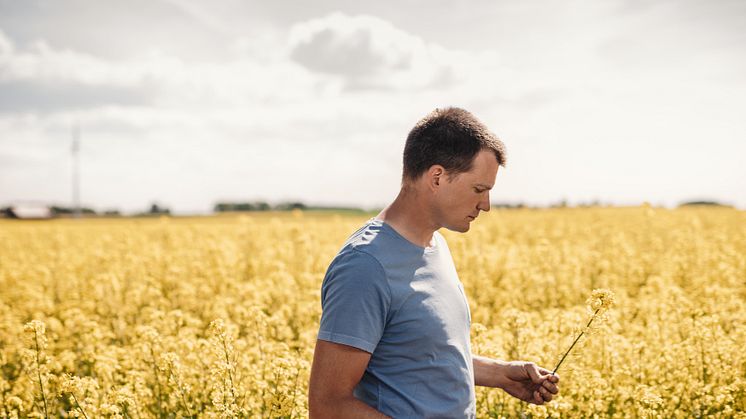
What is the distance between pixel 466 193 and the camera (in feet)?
7.25

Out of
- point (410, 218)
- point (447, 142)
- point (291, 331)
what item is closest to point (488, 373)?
point (410, 218)

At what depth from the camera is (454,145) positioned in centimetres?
215

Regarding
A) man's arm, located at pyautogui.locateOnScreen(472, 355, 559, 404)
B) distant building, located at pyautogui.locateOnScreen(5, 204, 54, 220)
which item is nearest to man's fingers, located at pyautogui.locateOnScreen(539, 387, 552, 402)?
man's arm, located at pyautogui.locateOnScreen(472, 355, 559, 404)

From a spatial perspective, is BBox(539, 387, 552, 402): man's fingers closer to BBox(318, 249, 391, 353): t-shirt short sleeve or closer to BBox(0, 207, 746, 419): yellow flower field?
BBox(0, 207, 746, 419): yellow flower field

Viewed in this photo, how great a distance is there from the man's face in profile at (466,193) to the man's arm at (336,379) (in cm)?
64

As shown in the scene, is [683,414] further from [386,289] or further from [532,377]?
[386,289]

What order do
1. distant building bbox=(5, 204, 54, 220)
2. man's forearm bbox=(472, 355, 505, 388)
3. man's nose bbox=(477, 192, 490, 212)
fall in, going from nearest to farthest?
1. man's nose bbox=(477, 192, 490, 212)
2. man's forearm bbox=(472, 355, 505, 388)
3. distant building bbox=(5, 204, 54, 220)

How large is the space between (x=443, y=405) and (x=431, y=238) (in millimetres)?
653

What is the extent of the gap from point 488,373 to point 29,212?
188ft

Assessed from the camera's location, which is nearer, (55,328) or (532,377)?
(532,377)

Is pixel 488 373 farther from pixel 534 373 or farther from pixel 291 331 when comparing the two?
pixel 291 331

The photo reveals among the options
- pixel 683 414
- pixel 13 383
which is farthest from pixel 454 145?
pixel 13 383

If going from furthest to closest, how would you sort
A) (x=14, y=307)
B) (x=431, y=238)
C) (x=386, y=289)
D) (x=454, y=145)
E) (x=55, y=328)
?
(x=14, y=307), (x=55, y=328), (x=431, y=238), (x=454, y=145), (x=386, y=289)

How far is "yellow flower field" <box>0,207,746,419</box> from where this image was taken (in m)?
4.02
